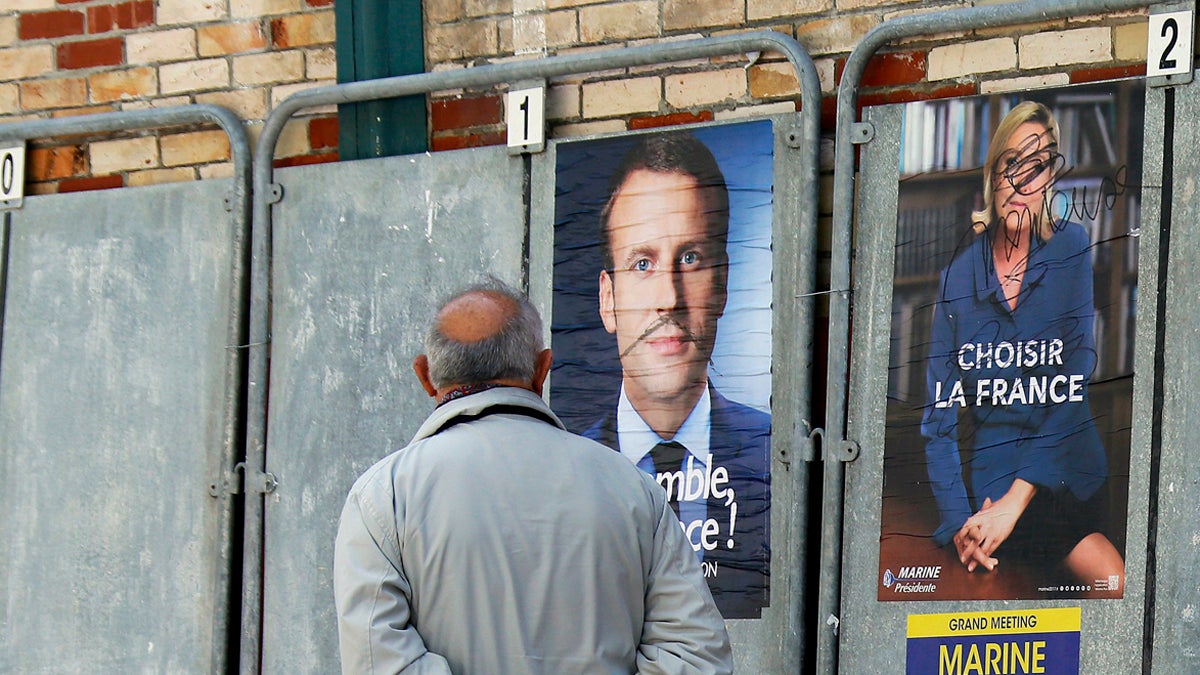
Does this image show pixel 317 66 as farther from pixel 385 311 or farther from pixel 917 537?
pixel 917 537

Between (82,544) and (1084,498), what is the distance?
9.67 ft

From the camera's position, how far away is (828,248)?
14.6 feet

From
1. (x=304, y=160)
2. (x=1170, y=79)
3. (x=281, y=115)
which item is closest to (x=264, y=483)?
(x=304, y=160)

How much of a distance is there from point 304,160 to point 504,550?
2630 millimetres

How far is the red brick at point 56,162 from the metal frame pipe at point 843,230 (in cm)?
251

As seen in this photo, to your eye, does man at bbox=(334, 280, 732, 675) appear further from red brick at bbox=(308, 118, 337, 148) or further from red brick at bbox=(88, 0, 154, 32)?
red brick at bbox=(88, 0, 154, 32)

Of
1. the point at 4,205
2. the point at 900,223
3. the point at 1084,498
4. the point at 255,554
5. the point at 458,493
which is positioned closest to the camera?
the point at 458,493

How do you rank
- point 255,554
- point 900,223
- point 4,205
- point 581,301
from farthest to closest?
point 4,205, point 255,554, point 581,301, point 900,223

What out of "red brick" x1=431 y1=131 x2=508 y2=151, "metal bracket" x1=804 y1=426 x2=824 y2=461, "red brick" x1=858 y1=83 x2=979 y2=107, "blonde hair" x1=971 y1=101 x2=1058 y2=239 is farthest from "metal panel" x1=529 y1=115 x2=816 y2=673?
"red brick" x1=431 y1=131 x2=508 y2=151

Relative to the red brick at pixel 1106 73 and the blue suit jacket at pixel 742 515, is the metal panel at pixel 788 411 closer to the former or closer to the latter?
the blue suit jacket at pixel 742 515

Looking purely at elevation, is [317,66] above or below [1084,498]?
above

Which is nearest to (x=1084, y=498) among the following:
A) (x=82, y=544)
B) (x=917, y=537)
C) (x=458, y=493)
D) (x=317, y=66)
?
(x=917, y=537)

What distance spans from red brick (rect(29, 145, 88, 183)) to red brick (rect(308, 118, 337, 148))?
0.83 meters

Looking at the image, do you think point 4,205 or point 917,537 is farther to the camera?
point 4,205
